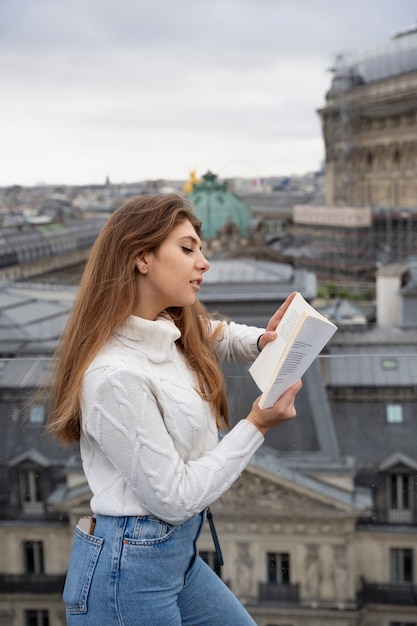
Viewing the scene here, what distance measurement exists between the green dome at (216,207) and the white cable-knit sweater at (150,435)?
4281 centimetres

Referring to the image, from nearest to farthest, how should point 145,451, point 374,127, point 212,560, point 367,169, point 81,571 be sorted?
point 145,451
point 81,571
point 212,560
point 374,127
point 367,169

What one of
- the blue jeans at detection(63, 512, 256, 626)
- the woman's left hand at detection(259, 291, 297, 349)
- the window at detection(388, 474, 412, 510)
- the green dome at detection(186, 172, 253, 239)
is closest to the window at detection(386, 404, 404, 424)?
the window at detection(388, 474, 412, 510)

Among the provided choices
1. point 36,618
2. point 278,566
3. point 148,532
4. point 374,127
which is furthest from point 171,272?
point 374,127

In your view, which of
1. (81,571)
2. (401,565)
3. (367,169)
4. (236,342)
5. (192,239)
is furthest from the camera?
(367,169)

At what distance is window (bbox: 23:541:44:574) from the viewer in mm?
3682

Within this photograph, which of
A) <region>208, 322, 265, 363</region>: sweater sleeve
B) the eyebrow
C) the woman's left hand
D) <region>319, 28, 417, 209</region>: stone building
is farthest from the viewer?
<region>319, 28, 417, 209</region>: stone building

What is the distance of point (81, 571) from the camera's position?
2113mm

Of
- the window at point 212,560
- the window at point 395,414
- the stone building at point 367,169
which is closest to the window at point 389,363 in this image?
the window at point 395,414

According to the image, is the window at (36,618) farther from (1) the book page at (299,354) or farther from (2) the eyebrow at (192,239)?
(2) the eyebrow at (192,239)

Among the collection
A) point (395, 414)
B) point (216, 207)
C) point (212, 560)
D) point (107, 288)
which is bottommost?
point (216, 207)

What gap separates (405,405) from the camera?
3.65 m

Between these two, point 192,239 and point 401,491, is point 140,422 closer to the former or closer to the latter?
point 192,239

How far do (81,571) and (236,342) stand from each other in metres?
0.87

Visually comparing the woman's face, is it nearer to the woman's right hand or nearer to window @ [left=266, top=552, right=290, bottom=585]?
the woman's right hand
